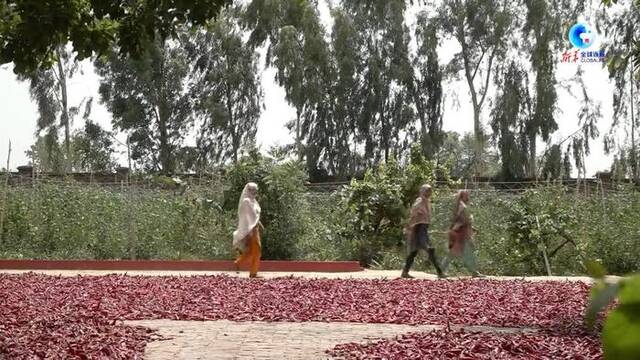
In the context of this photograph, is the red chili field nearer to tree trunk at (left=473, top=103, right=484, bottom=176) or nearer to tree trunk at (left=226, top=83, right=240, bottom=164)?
tree trunk at (left=473, top=103, right=484, bottom=176)

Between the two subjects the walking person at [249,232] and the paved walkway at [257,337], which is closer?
the paved walkway at [257,337]

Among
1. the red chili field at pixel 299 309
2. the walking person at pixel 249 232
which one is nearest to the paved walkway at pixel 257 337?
the red chili field at pixel 299 309

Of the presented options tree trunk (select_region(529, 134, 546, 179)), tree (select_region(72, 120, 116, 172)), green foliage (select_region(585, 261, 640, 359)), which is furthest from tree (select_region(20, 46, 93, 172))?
green foliage (select_region(585, 261, 640, 359))

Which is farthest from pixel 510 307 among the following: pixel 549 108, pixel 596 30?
pixel 549 108

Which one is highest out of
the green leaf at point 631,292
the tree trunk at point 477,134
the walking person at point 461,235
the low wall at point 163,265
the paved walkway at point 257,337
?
the tree trunk at point 477,134

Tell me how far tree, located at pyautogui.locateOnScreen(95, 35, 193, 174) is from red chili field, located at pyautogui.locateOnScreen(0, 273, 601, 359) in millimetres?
24229

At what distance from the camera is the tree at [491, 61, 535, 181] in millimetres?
32062

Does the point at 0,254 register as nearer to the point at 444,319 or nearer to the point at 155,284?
the point at 155,284

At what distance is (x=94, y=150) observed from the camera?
3859 cm

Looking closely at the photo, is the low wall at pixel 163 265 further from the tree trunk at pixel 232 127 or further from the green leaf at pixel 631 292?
the tree trunk at pixel 232 127

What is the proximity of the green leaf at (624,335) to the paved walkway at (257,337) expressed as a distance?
19.6 feet

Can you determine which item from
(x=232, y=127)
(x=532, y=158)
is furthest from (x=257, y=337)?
(x=232, y=127)

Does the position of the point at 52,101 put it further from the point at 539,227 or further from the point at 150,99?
the point at 539,227

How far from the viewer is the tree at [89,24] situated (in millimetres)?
5707
